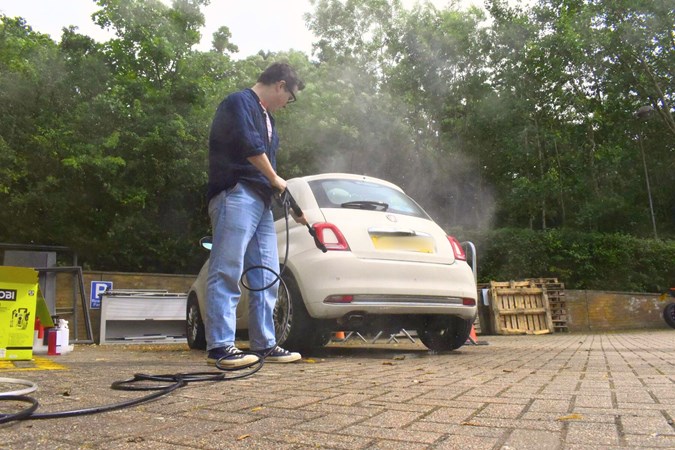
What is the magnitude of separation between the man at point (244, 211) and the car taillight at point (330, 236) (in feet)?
1.04

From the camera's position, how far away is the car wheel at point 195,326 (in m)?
6.37

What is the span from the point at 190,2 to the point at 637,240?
14673 mm

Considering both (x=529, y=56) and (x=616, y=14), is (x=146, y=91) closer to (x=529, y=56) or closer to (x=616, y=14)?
(x=529, y=56)

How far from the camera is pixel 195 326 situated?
650cm

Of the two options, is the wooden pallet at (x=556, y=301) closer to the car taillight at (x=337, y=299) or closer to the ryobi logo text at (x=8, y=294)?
the car taillight at (x=337, y=299)

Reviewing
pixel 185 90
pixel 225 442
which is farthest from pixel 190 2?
pixel 225 442

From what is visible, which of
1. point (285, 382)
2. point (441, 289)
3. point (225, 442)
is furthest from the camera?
point (441, 289)

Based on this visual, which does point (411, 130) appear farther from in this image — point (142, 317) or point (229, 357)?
point (229, 357)

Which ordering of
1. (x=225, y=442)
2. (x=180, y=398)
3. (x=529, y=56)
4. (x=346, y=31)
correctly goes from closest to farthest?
1. (x=225, y=442)
2. (x=180, y=398)
3. (x=529, y=56)
4. (x=346, y=31)

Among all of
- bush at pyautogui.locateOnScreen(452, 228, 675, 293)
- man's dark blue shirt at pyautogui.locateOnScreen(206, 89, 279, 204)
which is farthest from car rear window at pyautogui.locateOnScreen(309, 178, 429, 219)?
bush at pyautogui.locateOnScreen(452, 228, 675, 293)

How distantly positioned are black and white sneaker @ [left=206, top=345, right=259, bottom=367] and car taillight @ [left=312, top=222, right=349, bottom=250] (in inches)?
49.1

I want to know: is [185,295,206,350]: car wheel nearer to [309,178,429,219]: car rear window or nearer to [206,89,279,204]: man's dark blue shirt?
[309,178,429,219]: car rear window

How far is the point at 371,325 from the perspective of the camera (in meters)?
5.03

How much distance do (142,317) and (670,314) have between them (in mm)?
12926
